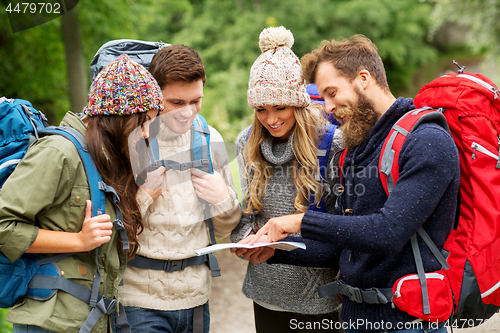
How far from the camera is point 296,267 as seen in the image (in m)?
2.59

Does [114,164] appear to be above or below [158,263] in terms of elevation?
above

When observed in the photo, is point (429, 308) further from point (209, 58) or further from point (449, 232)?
point (209, 58)

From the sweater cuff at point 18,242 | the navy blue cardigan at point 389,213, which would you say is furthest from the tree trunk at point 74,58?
the navy blue cardigan at point 389,213

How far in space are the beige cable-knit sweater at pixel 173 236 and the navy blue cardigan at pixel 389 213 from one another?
726mm

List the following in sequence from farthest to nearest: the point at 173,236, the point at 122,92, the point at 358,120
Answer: the point at 173,236 → the point at 358,120 → the point at 122,92

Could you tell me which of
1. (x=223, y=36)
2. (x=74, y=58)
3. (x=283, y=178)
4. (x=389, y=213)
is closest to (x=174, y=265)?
(x=283, y=178)

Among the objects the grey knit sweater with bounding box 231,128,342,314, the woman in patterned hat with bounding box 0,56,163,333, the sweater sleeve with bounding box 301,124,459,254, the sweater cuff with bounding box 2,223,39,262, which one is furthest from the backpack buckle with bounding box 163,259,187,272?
the sweater sleeve with bounding box 301,124,459,254

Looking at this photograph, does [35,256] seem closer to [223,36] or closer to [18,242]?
[18,242]

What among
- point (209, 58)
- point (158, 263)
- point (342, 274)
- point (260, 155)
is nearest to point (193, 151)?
point (260, 155)

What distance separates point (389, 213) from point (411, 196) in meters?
0.11

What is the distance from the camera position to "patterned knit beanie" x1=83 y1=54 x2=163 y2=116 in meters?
2.00

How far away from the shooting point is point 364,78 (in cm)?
219

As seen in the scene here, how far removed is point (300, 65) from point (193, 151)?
820mm

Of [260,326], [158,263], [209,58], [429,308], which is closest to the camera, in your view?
[429,308]
